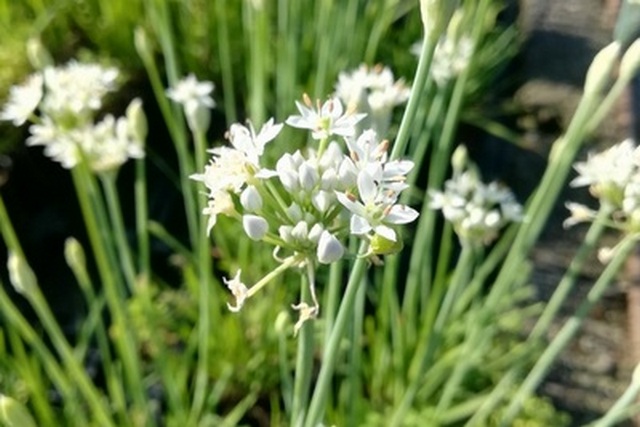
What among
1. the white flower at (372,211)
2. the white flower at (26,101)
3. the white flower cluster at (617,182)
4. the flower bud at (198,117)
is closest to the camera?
the white flower at (372,211)

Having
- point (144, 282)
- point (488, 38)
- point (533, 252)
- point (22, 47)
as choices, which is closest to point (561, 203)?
point (533, 252)

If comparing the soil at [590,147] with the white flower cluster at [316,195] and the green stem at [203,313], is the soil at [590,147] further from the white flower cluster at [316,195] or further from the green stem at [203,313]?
the white flower cluster at [316,195]

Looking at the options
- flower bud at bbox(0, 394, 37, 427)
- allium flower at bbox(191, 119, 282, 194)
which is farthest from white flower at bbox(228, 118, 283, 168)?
A: flower bud at bbox(0, 394, 37, 427)

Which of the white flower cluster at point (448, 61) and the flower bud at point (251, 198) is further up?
the flower bud at point (251, 198)

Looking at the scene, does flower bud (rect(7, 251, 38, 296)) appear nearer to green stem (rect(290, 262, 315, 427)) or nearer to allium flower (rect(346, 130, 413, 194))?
green stem (rect(290, 262, 315, 427))

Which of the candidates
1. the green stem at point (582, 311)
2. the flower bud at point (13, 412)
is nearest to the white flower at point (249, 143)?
the flower bud at point (13, 412)

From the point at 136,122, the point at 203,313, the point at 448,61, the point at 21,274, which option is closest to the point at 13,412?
the point at 21,274
